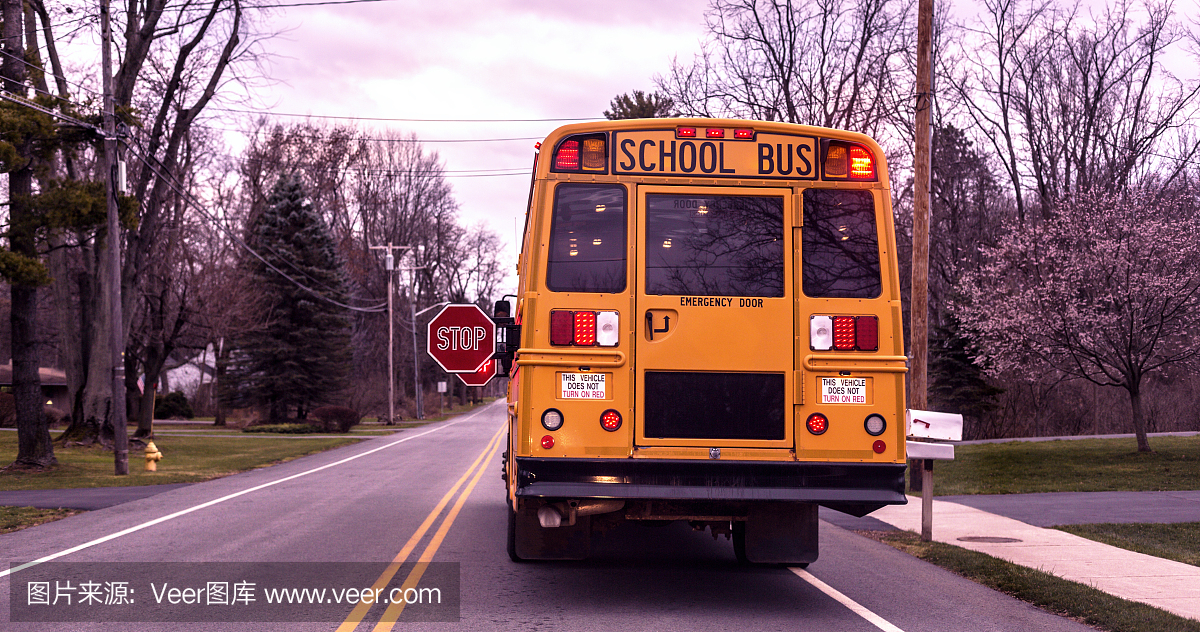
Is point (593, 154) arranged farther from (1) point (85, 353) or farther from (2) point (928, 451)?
(1) point (85, 353)

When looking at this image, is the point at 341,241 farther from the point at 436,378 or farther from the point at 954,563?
the point at 954,563

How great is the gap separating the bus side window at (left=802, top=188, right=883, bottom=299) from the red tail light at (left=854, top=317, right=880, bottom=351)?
19 centimetres

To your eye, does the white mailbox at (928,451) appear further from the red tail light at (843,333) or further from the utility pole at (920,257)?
the red tail light at (843,333)

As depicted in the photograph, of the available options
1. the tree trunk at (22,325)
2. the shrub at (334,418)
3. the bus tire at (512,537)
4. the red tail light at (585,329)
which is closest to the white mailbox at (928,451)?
the bus tire at (512,537)

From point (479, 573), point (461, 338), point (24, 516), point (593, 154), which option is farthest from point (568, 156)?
point (461, 338)

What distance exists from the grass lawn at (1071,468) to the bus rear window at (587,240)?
12.5 m

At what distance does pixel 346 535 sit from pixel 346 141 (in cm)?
5051

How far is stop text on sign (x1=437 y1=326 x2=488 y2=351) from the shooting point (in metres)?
39.7

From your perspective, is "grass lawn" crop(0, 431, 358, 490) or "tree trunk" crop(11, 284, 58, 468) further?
"tree trunk" crop(11, 284, 58, 468)

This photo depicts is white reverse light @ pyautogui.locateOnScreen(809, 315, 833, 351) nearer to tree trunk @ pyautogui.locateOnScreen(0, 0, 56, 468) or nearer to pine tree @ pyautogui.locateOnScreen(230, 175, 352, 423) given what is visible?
tree trunk @ pyautogui.locateOnScreen(0, 0, 56, 468)

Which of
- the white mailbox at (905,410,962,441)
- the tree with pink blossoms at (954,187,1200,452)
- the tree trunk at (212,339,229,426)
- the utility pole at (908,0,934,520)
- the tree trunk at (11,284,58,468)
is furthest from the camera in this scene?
the tree trunk at (212,339,229,426)

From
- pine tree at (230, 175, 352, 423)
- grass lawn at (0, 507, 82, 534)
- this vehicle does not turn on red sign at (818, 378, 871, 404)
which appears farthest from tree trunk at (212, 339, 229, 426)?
this vehicle does not turn on red sign at (818, 378, 871, 404)

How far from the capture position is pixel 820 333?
7.37 m

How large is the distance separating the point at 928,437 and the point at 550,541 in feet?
17.5
